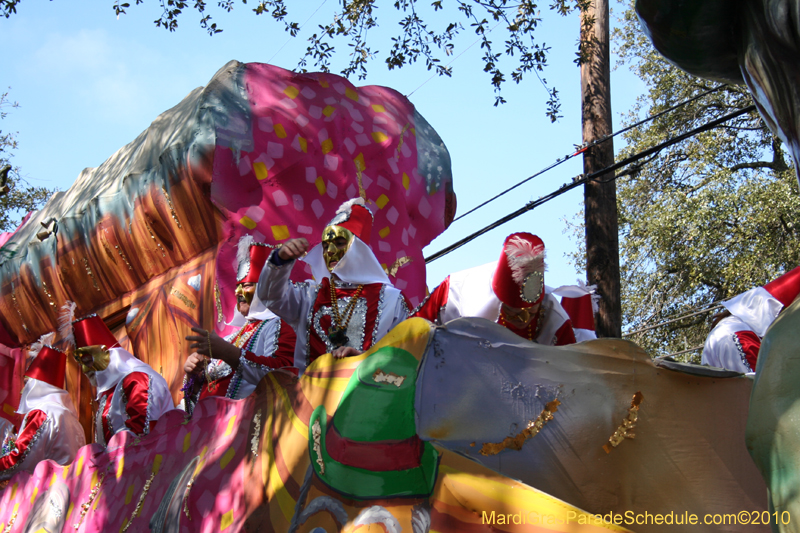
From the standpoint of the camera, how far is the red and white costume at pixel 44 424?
20.3ft

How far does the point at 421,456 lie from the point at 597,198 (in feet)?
14.9

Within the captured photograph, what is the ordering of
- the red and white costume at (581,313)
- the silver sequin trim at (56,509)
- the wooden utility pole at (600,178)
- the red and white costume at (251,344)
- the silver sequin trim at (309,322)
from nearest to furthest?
the red and white costume at (581,313), the silver sequin trim at (309,322), the red and white costume at (251,344), the silver sequin trim at (56,509), the wooden utility pole at (600,178)

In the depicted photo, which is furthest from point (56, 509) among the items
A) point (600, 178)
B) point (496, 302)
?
point (600, 178)

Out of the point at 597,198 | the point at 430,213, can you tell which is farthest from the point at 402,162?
the point at 597,198

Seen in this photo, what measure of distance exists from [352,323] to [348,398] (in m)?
1.61

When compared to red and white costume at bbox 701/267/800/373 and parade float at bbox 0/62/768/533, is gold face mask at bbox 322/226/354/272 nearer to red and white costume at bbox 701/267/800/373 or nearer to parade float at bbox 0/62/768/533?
parade float at bbox 0/62/768/533

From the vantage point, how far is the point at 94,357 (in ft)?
19.5

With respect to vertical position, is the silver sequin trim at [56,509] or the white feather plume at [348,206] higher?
the white feather plume at [348,206]

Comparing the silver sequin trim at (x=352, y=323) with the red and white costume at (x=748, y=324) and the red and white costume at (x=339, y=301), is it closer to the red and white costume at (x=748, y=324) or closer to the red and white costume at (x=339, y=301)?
the red and white costume at (x=339, y=301)

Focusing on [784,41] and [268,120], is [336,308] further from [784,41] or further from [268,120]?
[784,41]

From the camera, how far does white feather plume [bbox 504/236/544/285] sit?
11.4 ft

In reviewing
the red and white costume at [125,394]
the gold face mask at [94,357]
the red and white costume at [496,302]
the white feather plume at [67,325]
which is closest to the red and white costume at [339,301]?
the red and white costume at [496,302]

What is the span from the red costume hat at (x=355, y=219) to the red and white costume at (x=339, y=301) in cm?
4

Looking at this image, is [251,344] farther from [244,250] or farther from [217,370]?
Result: [244,250]
